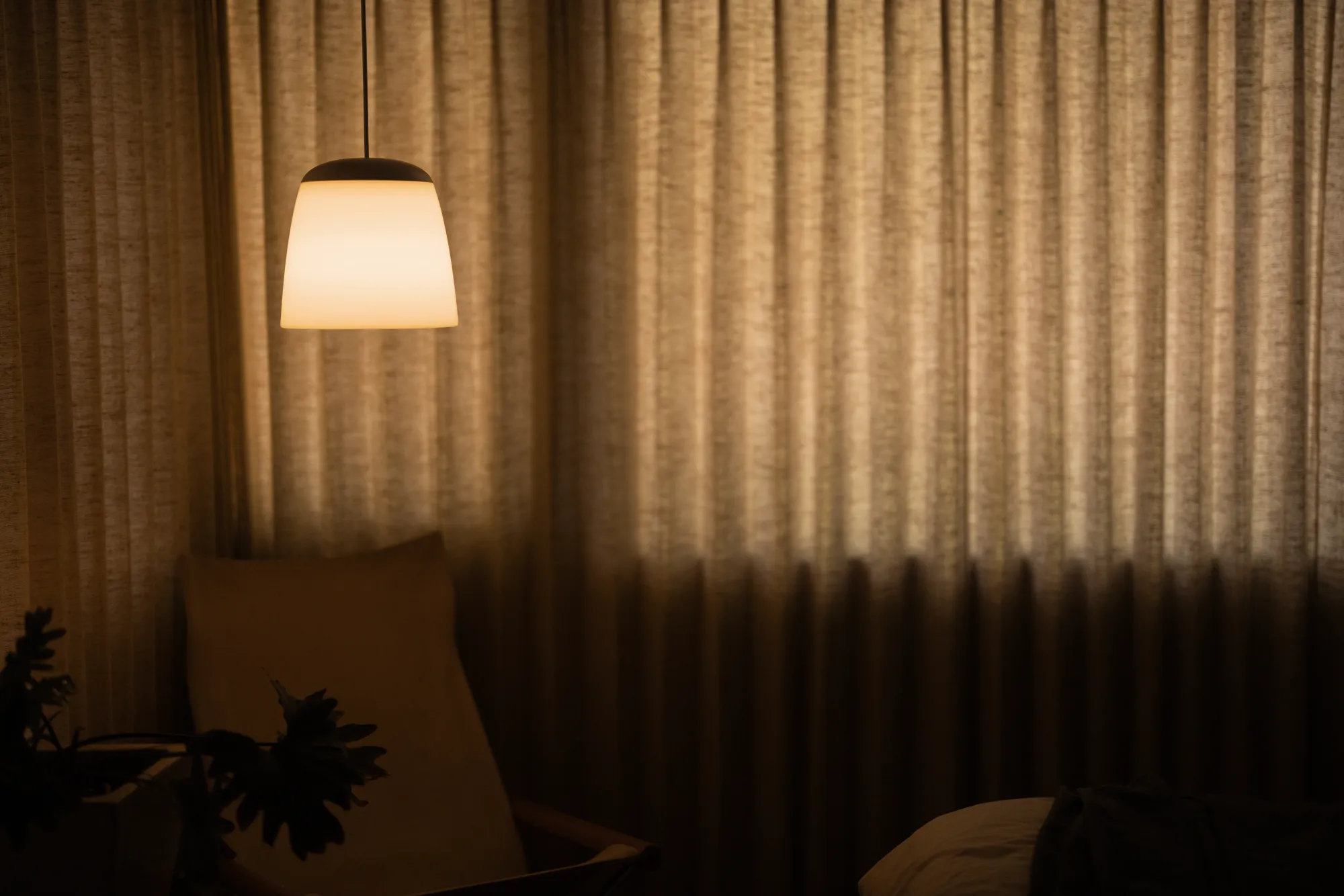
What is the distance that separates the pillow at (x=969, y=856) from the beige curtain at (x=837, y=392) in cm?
91

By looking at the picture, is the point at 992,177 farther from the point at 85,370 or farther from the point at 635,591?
the point at 85,370

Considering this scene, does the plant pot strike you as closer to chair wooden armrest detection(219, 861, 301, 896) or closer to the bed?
chair wooden armrest detection(219, 861, 301, 896)

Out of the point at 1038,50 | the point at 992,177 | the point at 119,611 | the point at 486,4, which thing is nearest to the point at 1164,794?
the point at 992,177

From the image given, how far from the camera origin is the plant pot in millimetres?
1165

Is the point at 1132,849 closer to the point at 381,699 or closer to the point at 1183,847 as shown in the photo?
the point at 1183,847

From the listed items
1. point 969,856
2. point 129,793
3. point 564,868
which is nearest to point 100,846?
point 129,793

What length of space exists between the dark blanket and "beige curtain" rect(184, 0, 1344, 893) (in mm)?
1060

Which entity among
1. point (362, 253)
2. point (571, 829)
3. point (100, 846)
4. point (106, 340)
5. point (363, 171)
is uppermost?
point (363, 171)

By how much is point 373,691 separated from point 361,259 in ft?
3.53

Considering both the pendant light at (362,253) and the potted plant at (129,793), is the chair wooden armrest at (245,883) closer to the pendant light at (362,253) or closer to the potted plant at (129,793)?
the potted plant at (129,793)

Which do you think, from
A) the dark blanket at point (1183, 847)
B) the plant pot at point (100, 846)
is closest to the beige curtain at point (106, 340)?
the plant pot at point (100, 846)

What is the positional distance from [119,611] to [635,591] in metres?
1.16

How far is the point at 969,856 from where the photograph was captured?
72.6 inches

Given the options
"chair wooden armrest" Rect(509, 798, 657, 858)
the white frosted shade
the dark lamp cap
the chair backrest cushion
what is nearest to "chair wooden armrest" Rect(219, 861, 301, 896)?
the chair backrest cushion
